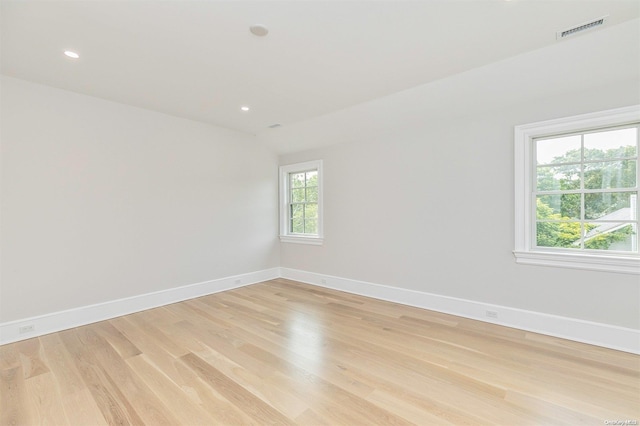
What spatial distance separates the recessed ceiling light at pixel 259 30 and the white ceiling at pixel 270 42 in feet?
0.13

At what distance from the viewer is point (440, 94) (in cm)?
320

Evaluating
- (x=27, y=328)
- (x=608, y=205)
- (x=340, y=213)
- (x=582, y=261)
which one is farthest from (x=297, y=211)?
(x=608, y=205)

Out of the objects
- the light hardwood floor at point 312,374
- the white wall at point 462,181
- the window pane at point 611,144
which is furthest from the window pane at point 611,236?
the light hardwood floor at point 312,374

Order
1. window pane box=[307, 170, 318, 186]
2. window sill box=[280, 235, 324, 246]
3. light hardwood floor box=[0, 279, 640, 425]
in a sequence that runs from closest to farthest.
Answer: light hardwood floor box=[0, 279, 640, 425]
window sill box=[280, 235, 324, 246]
window pane box=[307, 170, 318, 186]

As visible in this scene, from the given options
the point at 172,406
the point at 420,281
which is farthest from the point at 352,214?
the point at 172,406

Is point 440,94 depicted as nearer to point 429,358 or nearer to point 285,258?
point 429,358

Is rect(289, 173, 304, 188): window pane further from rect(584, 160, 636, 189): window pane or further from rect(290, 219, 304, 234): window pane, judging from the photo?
rect(584, 160, 636, 189): window pane

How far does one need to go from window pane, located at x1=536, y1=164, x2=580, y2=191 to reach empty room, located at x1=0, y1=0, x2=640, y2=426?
16mm

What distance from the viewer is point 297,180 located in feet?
18.1

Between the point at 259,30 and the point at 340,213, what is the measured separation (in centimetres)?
304

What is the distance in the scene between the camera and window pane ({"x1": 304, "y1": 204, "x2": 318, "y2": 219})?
17.1 ft

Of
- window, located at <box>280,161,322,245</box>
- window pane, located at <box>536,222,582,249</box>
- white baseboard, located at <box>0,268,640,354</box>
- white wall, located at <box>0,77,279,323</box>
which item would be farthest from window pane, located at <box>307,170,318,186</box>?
window pane, located at <box>536,222,582,249</box>

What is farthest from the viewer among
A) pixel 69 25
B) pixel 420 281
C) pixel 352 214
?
pixel 352 214

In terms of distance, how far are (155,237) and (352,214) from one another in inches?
116
